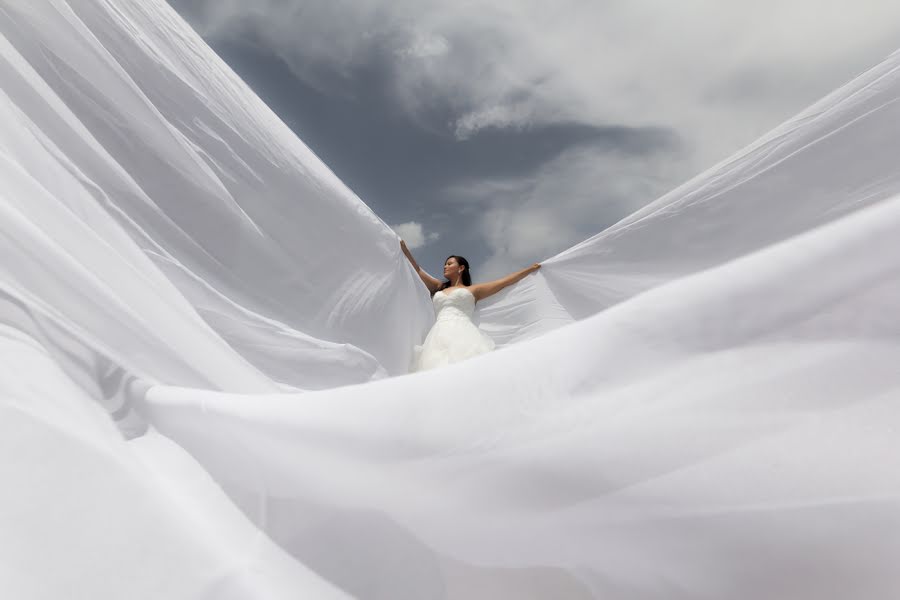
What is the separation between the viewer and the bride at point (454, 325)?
9.20 feet

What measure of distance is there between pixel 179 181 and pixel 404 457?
1206mm

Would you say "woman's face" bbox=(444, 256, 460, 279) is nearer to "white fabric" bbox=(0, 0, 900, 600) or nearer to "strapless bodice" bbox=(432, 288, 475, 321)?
"strapless bodice" bbox=(432, 288, 475, 321)

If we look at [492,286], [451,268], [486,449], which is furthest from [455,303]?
[486,449]

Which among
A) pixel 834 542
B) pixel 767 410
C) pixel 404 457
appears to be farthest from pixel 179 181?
pixel 834 542

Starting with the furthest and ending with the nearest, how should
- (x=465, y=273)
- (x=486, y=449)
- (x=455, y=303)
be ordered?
(x=465, y=273), (x=455, y=303), (x=486, y=449)

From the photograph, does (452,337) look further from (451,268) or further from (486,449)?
(486,449)

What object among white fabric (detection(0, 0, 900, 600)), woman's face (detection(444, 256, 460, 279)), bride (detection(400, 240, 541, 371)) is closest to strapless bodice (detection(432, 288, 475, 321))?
bride (detection(400, 240, 541, 371))

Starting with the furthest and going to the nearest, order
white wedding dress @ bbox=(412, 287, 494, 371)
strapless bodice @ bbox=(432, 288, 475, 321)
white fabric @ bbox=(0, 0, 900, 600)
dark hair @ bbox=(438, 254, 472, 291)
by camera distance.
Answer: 1. dark hair @ bbox=(438, 254, 472, 291)
2. strapless bodice @ bbox=(432, 288, 475, 321)
3. white wedding dress @ bbox=(412, 287, 494, 371)
4. white fabric @ bbox=(0, 0, 900, 600)

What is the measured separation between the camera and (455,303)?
3.41 meters

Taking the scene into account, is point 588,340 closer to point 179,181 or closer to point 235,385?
point 235,385

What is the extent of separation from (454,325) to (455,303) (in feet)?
1.21

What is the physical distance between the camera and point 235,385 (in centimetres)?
118

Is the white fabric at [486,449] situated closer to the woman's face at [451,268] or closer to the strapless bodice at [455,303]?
the strapless bodice at [455,303]

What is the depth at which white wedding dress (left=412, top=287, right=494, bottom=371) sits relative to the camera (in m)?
2.79
